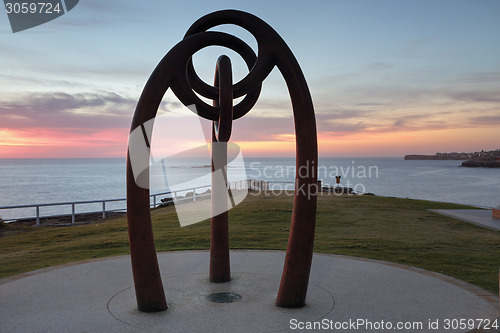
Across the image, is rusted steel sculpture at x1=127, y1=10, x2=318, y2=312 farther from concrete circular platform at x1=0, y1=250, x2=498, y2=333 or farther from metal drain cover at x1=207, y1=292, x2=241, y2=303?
metal drain cover at x1=207, y1=292, x2=241, y2=303

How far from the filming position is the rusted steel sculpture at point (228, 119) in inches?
237

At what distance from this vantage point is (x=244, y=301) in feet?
20.7

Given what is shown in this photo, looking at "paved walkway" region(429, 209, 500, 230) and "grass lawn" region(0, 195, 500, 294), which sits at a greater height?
"grass lawn" region(0, 195, 500, 294)

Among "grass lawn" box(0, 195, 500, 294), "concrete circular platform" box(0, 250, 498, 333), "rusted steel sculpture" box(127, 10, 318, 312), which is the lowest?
"grass lawn" box(0, 195, 500, 294)

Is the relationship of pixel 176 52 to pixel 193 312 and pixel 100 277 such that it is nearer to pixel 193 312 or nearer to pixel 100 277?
pixel 193 312

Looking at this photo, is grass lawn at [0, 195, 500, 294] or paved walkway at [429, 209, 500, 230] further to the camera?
paved walkway at [429, 209, 500, 230]

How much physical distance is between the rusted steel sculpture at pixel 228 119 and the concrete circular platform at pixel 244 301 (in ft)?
1.37

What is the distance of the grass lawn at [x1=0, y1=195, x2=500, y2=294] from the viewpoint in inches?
377

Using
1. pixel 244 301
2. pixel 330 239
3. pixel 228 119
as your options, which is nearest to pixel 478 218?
pixel 330 239

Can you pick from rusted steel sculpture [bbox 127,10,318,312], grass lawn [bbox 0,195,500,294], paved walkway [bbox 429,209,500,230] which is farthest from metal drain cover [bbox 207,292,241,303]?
paved walkway [bbox 429,209,500,230]

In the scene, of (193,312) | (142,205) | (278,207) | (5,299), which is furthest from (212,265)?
(278,207)

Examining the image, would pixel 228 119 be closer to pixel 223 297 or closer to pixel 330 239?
pixel 223 297

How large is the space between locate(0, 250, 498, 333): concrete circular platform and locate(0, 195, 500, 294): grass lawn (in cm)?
138

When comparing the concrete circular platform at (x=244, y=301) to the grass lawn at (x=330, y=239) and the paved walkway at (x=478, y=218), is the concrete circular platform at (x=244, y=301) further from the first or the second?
the paved walkway at (x=478, y=218)
